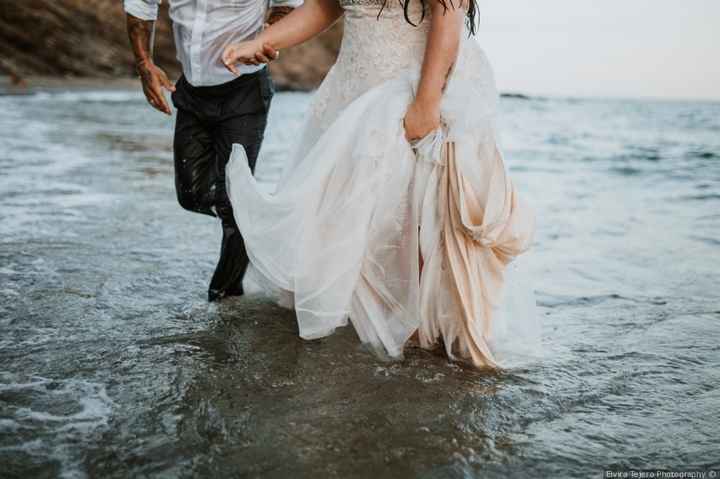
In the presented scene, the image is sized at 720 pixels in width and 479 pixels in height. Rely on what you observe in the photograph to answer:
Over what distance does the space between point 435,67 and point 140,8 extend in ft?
6.09

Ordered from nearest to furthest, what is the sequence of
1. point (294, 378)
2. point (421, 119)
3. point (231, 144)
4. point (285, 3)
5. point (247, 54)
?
point (294, 378), point (421, 119), point (247, 54), point (231, 144), point (285, 3)

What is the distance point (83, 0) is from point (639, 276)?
48135 mm

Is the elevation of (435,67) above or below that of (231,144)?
above

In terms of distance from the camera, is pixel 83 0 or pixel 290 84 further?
pixel 290 84

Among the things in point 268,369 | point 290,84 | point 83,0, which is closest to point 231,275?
point 268,369

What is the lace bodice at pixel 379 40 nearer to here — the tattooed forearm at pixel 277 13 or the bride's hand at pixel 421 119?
the bride's hand at pixel 421 119

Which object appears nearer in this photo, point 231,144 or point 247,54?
point 247,54

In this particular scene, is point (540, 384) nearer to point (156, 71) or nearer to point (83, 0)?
point (156, 71)

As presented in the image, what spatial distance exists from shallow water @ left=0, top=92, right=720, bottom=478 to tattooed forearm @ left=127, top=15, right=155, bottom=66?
128 cm

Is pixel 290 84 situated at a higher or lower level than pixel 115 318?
lower

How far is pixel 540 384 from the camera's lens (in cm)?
283


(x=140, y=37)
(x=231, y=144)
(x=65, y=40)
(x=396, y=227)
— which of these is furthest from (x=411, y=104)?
(x=65, y=40)

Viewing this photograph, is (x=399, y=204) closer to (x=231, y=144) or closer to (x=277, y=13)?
(x=231, y=144)

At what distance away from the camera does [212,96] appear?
3600mm
